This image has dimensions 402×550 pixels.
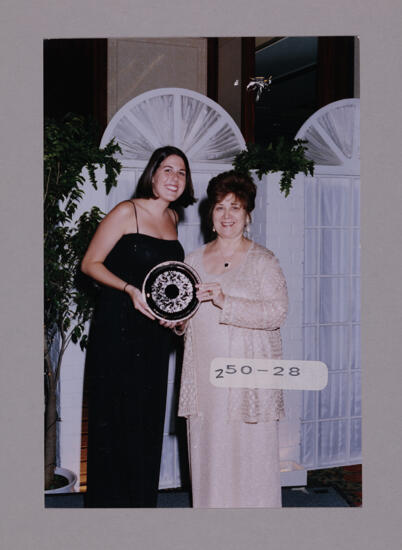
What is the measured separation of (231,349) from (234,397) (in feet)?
0.67

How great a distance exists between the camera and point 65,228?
2.97m

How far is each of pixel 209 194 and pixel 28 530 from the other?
169 cm

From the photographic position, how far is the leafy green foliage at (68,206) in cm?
292

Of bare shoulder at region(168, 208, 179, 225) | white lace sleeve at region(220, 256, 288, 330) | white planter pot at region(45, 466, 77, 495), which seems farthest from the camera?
white planter pot at region(45, 466, 77, 495)

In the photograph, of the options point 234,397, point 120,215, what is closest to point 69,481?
point 234,397

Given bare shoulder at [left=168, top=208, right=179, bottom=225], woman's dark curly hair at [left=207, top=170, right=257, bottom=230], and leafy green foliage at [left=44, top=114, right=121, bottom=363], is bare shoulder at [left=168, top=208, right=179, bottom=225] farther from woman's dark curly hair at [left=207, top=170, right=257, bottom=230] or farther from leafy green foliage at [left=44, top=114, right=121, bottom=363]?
leafy green foliage at [left=44, top=114, right=121, bottom=363]

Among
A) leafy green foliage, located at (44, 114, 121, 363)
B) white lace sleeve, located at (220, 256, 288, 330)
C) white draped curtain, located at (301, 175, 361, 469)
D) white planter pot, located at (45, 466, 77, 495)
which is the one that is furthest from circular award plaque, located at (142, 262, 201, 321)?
white planter pot, located at (45, 466, 77, 495)

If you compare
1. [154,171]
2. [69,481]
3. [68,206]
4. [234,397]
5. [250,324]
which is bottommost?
[69,481]

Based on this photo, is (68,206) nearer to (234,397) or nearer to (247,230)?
(247,230)

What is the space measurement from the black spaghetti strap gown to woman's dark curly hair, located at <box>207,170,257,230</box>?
0.25 m

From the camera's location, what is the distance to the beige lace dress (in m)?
2.73

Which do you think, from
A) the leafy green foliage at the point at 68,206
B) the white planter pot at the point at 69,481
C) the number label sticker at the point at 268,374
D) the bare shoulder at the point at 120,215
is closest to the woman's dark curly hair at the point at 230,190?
the bare shoulder at the point at 120,215

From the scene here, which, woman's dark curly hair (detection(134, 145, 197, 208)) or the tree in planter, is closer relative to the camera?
woman's dark curly hair (detection(134, 145, 197, 208))

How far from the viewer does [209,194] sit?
276 cm
